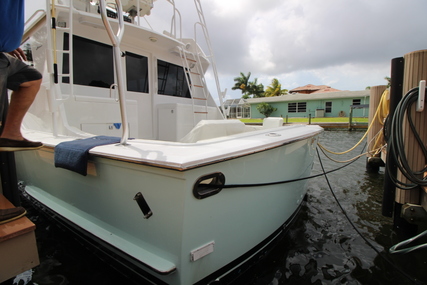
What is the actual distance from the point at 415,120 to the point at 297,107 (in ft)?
82.4

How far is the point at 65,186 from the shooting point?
231 cm

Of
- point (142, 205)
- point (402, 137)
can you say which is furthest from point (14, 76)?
point (402, 137)

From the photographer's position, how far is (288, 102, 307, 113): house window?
25797 millimetres

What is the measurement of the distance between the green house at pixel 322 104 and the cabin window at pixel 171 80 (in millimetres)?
21497

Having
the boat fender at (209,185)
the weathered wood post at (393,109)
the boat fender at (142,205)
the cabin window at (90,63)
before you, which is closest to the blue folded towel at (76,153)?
the boat fender at (142,205)

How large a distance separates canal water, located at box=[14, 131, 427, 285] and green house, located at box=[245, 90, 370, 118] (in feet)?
72.2

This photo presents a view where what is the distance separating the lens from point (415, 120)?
2436 mm

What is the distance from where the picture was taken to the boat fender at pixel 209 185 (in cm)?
144

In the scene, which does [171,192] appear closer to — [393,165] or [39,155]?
[39,155]

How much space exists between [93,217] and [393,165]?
3.10m

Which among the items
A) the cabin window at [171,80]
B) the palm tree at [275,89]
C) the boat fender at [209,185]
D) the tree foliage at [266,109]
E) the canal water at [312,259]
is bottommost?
the canal water at [312,259]

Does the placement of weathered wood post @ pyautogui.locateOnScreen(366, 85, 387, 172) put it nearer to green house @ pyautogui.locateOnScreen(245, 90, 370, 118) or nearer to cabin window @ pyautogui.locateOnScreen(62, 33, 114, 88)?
cabin window @ pyautogui.locateOnScreen(62, 33, 114, 88)

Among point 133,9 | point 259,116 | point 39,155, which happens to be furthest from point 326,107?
point 39,155

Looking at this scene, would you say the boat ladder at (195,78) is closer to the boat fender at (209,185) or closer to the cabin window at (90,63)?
the cabin window at (90,63)
